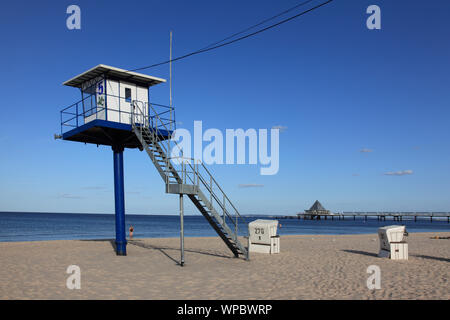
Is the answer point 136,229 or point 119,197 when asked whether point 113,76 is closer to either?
point 119,197

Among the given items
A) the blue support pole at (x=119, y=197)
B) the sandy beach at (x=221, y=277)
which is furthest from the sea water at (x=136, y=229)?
the sandy beach at (x=221, y=277)

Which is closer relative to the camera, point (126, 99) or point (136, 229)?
point (126, 99)

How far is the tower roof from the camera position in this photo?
17.0m

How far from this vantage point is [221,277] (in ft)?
39.6

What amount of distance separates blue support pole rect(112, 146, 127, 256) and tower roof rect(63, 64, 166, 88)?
3558 millimetres

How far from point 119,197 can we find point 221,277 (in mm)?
8436

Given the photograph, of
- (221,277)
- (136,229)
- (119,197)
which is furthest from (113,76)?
(136,229)

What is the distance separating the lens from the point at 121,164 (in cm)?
1845

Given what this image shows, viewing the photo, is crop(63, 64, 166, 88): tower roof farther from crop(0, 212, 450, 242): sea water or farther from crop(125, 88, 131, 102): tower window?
crop(0, 212, 450, 242): sea water

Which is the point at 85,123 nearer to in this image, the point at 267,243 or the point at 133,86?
the point at 133,86

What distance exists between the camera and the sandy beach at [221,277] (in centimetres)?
964

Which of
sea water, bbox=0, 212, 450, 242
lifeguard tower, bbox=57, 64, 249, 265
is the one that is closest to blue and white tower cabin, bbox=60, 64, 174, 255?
lifeguard tower, bbox=57, 64, 249, 265
